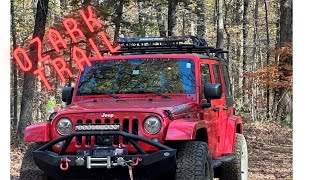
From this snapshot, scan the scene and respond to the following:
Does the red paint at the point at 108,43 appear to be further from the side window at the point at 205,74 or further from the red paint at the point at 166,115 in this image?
the side window at the point at 205,74

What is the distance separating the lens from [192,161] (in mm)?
3746

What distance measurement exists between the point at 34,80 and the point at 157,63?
1.39m

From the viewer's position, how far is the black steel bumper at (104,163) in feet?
12.0

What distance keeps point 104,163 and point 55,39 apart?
201cm

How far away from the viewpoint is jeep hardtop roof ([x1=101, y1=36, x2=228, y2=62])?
4.85 m

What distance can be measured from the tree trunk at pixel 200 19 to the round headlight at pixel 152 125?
1584 millimetres

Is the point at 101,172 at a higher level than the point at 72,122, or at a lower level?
lower

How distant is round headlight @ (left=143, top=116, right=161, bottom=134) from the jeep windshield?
57 centimetres

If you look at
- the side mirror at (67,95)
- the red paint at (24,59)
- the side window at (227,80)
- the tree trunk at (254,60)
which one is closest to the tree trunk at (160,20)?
the side window at (227,80)

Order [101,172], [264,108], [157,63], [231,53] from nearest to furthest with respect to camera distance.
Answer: [101,172] < [157,63] < [264,108] < [231,53]

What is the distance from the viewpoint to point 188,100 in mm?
4406
